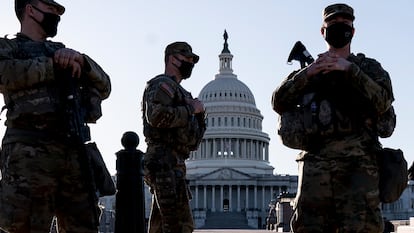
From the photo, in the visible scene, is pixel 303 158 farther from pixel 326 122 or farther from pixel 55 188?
pixel 55 188

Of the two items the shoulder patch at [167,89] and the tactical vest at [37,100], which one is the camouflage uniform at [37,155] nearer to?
the tactical vest at [37,100]

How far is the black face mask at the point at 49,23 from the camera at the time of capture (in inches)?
199

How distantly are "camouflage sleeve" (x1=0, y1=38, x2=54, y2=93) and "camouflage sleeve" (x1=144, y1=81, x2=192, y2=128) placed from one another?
1.78 meters

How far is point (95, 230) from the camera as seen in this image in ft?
16.4

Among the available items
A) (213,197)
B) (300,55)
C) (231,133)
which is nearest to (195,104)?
(300,55)

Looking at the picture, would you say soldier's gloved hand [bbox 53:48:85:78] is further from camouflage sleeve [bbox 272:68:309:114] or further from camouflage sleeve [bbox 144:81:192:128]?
camouflage sleeve [bbox 144:81:192:128]

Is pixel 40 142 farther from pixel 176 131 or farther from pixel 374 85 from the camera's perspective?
pixel 374 85

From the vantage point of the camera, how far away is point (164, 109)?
6.53m

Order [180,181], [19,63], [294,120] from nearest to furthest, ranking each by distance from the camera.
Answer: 1. [19,63]
2. [294,120]
3. [180,181]

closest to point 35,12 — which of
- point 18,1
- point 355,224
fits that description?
point 18,1

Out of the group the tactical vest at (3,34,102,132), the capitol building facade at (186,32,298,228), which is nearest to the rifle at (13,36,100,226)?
the tactical vest at (3,34,102,132)

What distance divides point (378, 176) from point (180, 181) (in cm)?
220

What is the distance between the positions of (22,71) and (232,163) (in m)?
118

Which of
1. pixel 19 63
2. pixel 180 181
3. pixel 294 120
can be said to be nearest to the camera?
pixel 19 63
